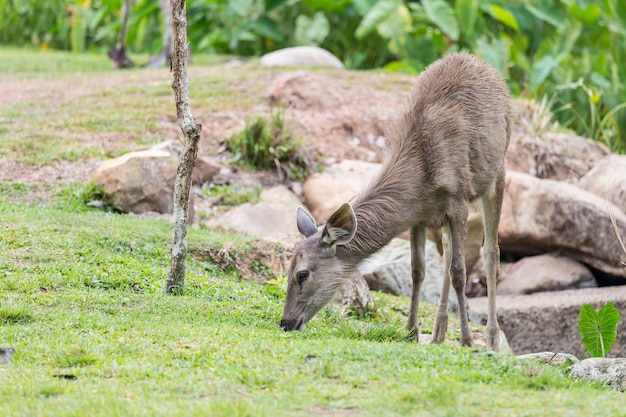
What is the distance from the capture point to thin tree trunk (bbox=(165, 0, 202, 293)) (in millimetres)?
7656

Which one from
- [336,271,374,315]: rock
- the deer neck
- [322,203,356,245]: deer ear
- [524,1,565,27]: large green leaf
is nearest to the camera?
[322,203,356,245]: deer ear

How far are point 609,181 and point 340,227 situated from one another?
291 inches

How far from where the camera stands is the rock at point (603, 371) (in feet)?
21.9

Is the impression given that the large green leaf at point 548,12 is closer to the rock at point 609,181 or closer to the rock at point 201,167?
the rock at point 609,181

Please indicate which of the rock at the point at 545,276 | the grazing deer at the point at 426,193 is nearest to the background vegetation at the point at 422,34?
the rock at the point at 545,276

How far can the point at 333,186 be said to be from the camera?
12.7 meters

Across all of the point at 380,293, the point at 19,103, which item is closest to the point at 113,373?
the point at 380,293

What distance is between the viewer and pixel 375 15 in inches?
741

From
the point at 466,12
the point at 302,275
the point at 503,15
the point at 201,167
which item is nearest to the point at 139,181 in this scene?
the point at 201,167

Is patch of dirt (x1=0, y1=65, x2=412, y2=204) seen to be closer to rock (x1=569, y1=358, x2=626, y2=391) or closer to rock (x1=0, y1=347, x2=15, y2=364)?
rock (x1=0, y1=347, x2=15, y2=364)

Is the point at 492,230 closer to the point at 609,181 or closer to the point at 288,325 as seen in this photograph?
the point at 288,325

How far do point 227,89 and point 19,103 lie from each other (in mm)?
3402

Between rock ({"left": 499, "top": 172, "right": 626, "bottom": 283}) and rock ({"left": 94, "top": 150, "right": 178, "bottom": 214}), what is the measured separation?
4589mm

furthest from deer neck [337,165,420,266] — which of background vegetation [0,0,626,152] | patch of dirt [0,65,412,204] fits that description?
background vegetation [0,0,626,152]
